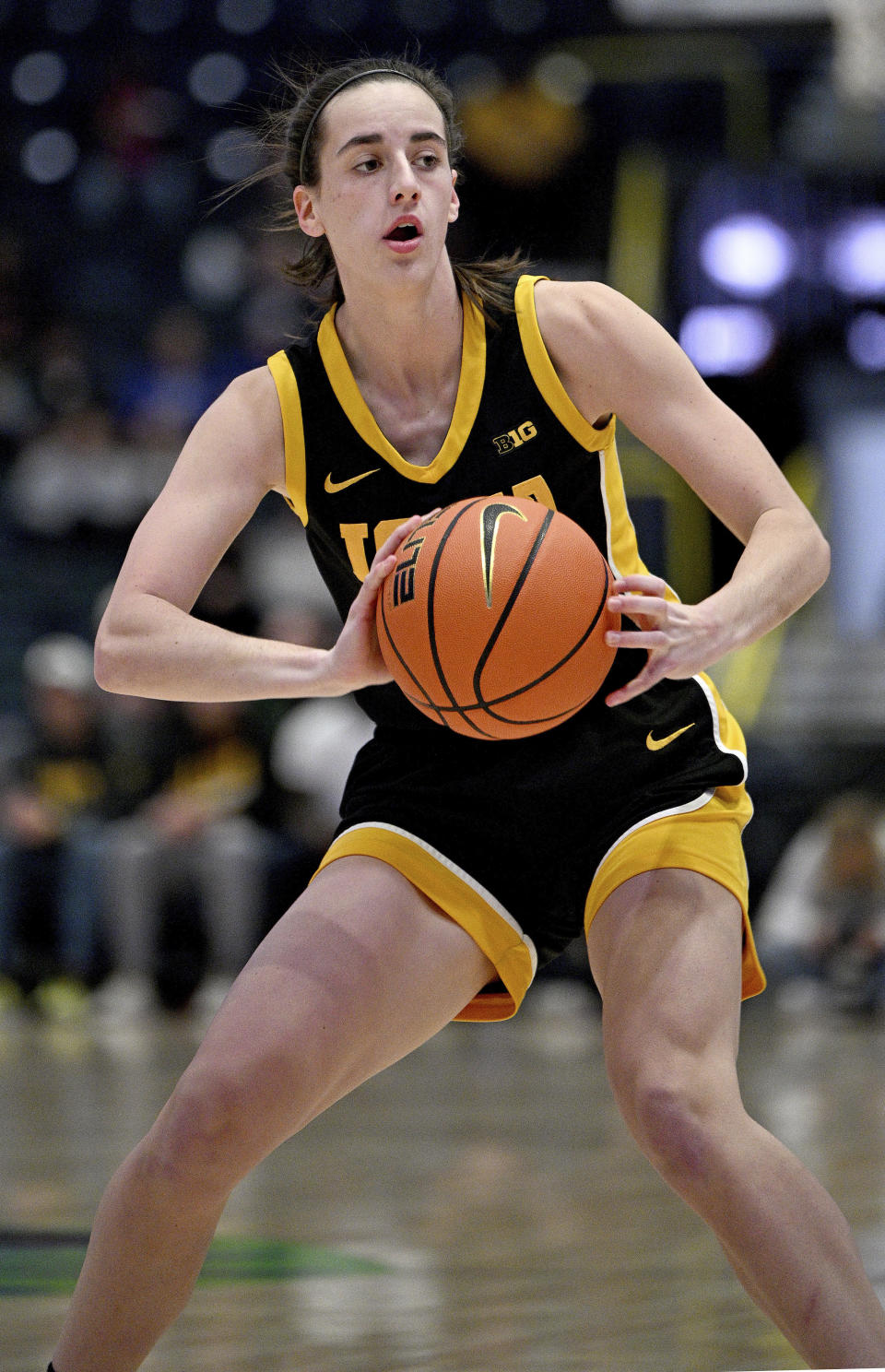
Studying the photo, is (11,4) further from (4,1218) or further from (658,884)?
(658,884)

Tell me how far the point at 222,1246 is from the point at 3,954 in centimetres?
464

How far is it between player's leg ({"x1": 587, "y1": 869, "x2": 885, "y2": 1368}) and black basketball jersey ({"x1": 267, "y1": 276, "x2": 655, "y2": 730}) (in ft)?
1.34

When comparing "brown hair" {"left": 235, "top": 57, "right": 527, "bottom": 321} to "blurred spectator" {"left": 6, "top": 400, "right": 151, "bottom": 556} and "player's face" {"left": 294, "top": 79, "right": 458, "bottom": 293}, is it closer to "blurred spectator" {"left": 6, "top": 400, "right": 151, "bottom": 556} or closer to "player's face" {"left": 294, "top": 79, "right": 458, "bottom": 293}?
"player's face" {"left": 294, "top": 79, "right": 458, "bottom": 293}

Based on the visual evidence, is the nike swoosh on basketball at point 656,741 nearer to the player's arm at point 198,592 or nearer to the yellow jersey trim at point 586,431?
the yellow jersey trim at point 586,431

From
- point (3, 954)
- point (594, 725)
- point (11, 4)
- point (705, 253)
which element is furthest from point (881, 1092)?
point (11, 4)

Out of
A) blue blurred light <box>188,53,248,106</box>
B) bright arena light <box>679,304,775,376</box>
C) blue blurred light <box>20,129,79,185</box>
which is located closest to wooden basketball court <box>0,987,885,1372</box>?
bright arena light <box>679,304,775,376</box>

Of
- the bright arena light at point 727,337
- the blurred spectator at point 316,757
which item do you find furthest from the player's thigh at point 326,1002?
the bright arena light at point 727,337

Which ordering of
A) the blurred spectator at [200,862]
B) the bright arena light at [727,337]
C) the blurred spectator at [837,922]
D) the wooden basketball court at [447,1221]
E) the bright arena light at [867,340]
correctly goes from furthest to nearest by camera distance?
the bright arena light at [867,340] < the bright arena light at [727,337] < the blurred spectator at [200,862] < the blurred spectator at [837,922] < the wooden basketball court at [447,1221]

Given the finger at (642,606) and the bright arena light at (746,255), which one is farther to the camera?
the bright arena light at (746,255)

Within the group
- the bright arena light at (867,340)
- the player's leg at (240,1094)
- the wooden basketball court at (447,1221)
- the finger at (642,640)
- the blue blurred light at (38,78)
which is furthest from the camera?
the blue blurred light at (38,78)

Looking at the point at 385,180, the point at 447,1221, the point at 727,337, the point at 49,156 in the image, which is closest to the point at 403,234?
the point at 385,180

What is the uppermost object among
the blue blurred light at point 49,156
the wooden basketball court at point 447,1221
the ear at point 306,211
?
the blue blurred light at point 49,156

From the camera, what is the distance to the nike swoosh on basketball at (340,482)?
2.49 metres

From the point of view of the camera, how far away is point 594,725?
247 cm
